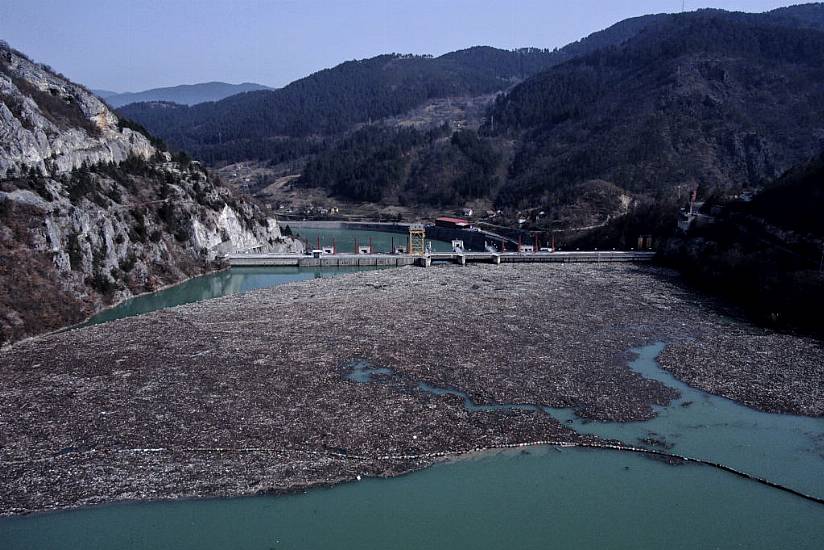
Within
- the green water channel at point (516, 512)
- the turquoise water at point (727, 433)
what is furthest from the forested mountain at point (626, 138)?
the green water channel at point (516, 512)

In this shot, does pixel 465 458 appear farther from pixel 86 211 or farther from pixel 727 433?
pixel 86 211

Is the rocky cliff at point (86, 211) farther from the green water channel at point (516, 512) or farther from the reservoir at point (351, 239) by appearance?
the green water channel at point (516, 512)

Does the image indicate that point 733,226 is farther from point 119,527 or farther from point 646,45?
point 646,45

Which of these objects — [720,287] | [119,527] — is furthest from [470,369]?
[720,287]

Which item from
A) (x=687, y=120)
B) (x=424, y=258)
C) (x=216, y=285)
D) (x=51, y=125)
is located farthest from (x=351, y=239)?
(x=687, y=120)

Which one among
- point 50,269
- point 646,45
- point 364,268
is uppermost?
point 646,45

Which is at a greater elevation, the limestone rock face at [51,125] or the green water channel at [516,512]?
the limestone rock face at [51,125]
